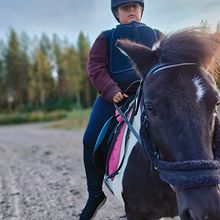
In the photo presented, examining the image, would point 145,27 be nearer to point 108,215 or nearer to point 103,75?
point 103,75

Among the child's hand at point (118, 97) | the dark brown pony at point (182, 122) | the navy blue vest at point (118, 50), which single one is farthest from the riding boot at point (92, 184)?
the dark brown pony at point (182, 122)

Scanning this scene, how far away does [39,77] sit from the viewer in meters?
61.6

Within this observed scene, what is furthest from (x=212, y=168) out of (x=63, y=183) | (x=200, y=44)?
(x=63, y=183)

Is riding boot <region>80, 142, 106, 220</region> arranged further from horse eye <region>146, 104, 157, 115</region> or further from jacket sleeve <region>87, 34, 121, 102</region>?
horse eye <region>146, 104, 157, 115</region>

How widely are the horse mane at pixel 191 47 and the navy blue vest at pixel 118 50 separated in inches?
31.0

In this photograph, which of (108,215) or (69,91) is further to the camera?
(69,91)

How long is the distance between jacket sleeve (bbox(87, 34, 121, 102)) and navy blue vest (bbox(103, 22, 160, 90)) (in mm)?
55

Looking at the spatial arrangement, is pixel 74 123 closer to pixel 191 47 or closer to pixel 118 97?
pixel 118 97

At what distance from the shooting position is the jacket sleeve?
3305mm

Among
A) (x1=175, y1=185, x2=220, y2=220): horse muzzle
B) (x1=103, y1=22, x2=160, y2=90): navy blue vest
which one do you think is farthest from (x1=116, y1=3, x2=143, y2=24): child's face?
(x1=175, y1=185, x2=220, y2=220): horse muzzle

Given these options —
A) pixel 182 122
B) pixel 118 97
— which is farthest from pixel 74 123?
pixel 182 122

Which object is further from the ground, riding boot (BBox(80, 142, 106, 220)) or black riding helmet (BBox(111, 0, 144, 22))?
black riding helmet (BBox(111, 0, 144, 22))

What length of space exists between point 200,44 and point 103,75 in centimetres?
108

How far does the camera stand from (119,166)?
10.4 ft
